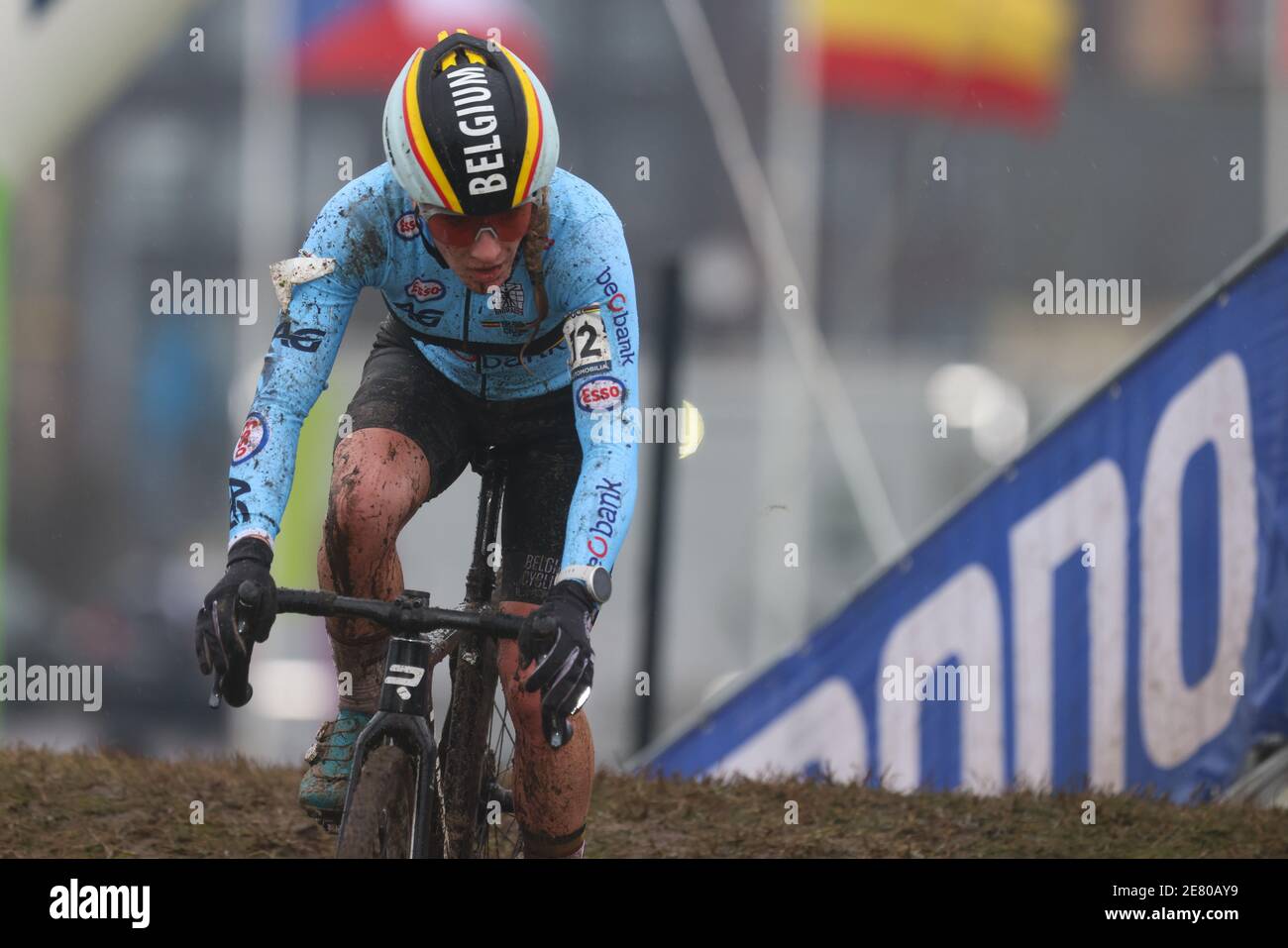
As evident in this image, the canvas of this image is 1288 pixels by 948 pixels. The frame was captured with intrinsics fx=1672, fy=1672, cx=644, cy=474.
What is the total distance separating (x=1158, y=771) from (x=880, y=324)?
7.18ft

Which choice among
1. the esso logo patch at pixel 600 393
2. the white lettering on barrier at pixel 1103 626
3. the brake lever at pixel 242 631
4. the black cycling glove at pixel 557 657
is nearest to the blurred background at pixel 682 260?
the white lettering on barrier at pixel 1103 626

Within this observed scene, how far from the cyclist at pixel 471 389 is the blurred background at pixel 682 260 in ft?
9.95

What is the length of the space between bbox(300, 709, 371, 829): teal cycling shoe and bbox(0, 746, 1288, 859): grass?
1.37 meters

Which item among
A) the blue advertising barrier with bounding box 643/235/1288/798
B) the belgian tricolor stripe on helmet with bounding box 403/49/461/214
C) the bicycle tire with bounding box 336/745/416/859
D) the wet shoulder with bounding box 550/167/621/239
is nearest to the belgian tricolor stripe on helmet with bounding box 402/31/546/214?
the belgian tricolor stripe on helmet with bounding box 403/49/461/214

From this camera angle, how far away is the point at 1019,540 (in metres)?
6.77

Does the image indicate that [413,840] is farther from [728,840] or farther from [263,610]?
[728,840]

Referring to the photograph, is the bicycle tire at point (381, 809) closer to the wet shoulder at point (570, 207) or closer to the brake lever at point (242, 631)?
the brake lever at point (242, 631)

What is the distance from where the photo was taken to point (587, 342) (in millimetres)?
3744

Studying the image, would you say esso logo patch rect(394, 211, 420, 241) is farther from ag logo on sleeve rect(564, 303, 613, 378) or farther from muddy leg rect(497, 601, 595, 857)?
muddy leg rect(497, 601, 595, 857)

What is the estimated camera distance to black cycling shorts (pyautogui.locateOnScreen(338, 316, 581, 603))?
3.94 m

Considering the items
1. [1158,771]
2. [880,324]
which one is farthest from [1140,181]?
[1158,771]

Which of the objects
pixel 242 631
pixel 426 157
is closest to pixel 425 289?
pixel 426 157

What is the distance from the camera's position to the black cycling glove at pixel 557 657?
126 inches

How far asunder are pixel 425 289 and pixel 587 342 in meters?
0.43
